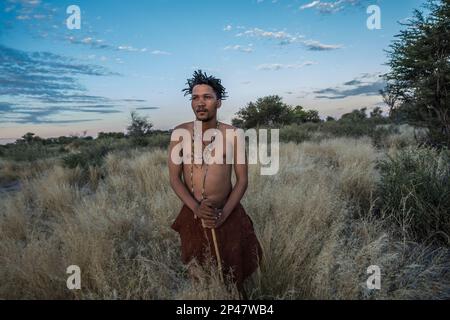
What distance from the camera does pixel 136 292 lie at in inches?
103

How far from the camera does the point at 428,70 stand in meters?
8.98

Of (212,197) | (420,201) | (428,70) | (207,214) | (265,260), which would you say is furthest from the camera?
(428,70)

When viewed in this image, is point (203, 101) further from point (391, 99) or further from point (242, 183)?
point (391, 99)

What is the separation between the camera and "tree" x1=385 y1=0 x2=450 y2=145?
865 centimetres

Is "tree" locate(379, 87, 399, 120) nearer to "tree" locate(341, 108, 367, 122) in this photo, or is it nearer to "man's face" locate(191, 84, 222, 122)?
"man's face" locate(191, 84, 222, 122)

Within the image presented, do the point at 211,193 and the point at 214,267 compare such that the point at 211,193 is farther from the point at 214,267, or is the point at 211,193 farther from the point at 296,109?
the point at 296,109

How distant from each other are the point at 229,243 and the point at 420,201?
2674mm

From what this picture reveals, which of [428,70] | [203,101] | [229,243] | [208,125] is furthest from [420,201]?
[428,70]

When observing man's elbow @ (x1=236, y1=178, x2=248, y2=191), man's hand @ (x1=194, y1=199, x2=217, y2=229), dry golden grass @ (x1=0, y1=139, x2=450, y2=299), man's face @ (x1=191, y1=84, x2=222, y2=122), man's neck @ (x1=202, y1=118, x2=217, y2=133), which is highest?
man's face @ (x1=191, y1=84, x2=222, y2=122)

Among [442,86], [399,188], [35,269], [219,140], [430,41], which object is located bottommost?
[35,269]

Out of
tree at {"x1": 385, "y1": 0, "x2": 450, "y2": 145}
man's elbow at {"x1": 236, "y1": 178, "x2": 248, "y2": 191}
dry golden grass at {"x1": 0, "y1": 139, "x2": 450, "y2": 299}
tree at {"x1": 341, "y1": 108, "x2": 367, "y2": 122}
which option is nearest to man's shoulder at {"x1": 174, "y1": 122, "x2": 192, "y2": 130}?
man's elbow at {"x1": 236, "y1": 178, "x2": 248, "y2": 191}

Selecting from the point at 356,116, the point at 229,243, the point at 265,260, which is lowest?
the point at 265,260

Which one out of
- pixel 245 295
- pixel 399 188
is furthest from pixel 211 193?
pixel 399 188
